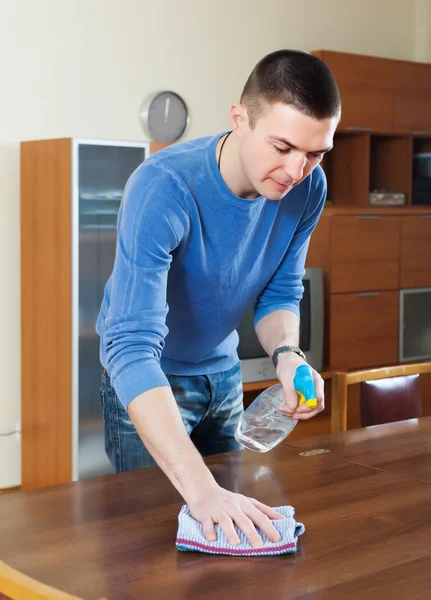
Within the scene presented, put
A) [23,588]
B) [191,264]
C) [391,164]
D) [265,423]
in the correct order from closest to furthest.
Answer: [23,588] < [191,264] < [265,423] < [391,164]

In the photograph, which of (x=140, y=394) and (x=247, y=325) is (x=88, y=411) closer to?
(x=247, y=325)

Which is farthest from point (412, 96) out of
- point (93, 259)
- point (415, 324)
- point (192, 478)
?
point (192, 478)

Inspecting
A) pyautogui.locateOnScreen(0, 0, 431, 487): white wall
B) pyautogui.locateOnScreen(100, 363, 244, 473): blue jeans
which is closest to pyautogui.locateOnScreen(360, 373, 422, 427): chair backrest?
pyautogui.locateOnScreen(100, 363, 244, 473): blue jeans

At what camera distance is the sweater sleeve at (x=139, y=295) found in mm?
1476

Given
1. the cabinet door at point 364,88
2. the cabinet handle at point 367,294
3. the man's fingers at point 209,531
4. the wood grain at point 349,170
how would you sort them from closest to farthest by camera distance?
the man's fingers at point 209,531 → the cabinet door at point 364,88 → the cabinet handle at point 367,294 → the wood grain at point 349,170

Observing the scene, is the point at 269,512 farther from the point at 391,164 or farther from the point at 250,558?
the point at 391,164

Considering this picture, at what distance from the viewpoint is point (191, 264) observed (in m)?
1.71

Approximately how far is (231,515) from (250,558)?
0.07m

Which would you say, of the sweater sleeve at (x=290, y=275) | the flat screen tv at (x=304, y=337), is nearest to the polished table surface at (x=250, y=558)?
the sweater sleeve at (x=290, y=275)

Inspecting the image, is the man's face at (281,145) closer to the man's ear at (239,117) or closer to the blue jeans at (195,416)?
the man's ear at (239,117)

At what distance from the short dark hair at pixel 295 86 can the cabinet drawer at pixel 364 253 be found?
314 centimetres

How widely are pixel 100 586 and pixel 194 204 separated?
761 mm

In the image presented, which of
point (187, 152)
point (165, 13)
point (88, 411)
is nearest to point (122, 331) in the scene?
point (187, 152)

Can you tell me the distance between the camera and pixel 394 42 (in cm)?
533
